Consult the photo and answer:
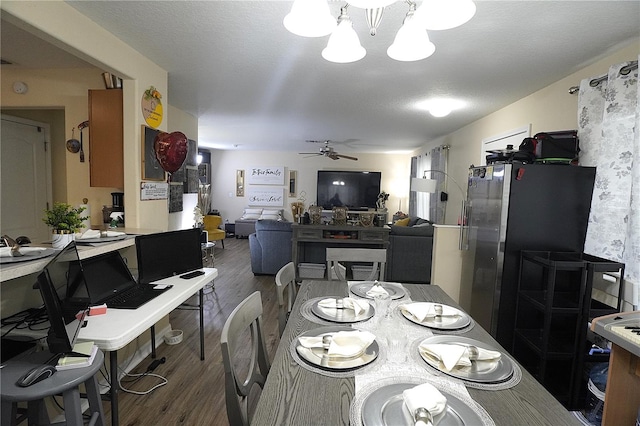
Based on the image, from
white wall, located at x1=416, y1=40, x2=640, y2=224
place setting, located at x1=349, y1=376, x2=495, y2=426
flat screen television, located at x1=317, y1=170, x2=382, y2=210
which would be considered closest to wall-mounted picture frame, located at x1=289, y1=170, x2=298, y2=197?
flat screen television, located at x1=317, y1=170, x2=382, y2=210

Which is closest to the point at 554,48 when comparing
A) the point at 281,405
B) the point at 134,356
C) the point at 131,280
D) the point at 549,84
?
the point at 549,84

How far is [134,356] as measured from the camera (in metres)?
2.29

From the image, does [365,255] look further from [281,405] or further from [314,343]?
[281,405]

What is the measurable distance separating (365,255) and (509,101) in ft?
8.13

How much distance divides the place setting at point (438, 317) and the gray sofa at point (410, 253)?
8.97 feet

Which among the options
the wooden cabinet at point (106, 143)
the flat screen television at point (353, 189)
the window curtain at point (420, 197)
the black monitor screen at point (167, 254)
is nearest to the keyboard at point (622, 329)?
the black monitor screen at point (167, 254)

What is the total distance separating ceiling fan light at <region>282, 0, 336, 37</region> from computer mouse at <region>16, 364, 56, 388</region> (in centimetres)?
153

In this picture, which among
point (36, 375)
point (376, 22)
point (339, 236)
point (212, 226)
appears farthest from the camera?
point (212, 226)

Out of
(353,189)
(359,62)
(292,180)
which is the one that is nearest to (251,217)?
(292,180)

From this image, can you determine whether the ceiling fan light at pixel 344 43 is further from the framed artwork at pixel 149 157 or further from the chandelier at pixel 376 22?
the framed artwork at pixel 149 157

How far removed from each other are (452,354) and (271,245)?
12.0 feet

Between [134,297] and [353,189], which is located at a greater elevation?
[353,189]

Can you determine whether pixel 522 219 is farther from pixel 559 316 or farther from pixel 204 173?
pixel 204 173

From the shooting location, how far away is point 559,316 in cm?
215
